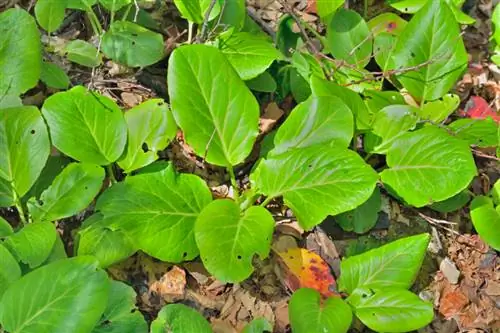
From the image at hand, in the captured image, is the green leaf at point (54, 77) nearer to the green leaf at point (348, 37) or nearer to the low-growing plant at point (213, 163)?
the low-growing plant at point (213, 163)

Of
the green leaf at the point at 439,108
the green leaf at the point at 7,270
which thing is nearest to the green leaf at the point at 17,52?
the green leaf at the point at 7,270

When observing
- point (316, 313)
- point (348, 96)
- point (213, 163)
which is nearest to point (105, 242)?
point (213, 163)

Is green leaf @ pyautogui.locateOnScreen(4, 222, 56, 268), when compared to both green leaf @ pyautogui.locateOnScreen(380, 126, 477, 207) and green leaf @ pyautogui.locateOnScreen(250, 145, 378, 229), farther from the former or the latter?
green leaf @ pyautogui.locateOnScreen(380, 126, 477, 207)

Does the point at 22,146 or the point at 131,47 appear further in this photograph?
the point at 131,47

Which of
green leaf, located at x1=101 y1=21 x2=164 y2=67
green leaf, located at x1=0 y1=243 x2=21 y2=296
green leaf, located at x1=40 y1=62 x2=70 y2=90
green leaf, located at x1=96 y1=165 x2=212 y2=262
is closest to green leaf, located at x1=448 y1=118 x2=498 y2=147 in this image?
green leaf, located at x1=96 y1=165 x2=212 y2=262

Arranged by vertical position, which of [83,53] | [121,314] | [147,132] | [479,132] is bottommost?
[121,314]

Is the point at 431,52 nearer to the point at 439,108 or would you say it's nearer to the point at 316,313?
the point at 439,108
